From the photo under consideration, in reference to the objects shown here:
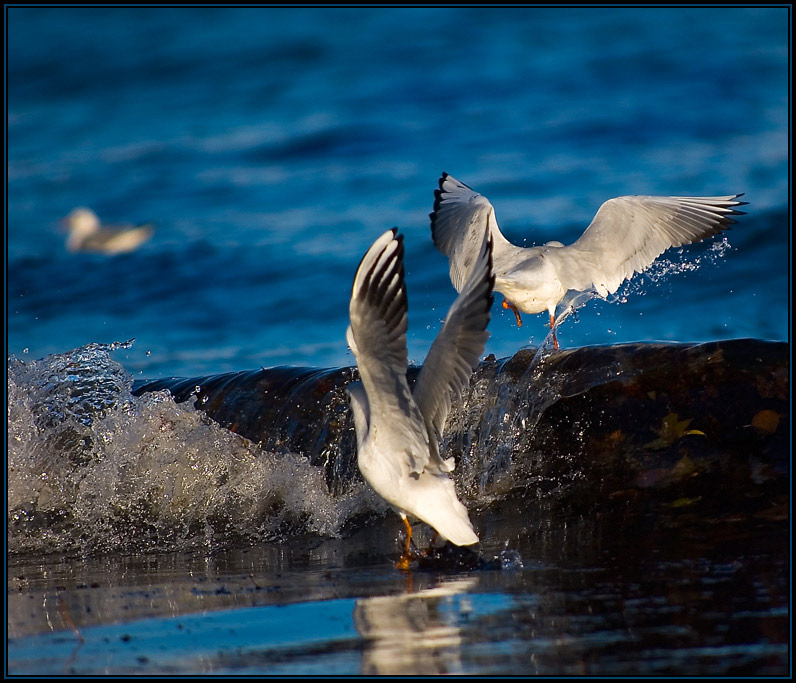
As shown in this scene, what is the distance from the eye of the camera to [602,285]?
654 cm

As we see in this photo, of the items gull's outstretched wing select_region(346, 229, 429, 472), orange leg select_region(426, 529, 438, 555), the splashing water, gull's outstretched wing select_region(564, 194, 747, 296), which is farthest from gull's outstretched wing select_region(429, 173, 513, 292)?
gull's outstretched wing select_region(346, 229, 429, 472)

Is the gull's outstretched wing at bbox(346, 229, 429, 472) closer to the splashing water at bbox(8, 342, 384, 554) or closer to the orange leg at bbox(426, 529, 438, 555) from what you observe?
the orange leg at bbox(426, 529, 438, 555)

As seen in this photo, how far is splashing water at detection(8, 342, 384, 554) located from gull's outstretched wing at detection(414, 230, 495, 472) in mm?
1126

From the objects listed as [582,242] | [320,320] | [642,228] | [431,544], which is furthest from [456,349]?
[320,320]

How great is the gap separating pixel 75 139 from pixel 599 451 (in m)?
15.2

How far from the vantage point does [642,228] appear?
6.76m

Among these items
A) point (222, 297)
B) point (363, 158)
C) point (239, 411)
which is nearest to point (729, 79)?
point (363, 158)

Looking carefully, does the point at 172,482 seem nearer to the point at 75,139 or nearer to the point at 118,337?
the point at 118,337

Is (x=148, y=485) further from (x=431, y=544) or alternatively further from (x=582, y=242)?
(x=582, y=242)

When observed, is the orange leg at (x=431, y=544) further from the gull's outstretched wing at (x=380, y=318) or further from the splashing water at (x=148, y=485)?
the gull's outstretched wing at (x=380, y=318)

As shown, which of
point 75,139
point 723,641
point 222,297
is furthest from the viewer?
point 75,139

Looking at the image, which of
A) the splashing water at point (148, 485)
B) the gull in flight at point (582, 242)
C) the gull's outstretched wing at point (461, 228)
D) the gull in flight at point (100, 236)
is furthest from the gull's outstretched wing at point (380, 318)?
the gull in flight at point (100, 236)

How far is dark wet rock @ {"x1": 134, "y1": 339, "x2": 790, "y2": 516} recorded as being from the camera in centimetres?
516

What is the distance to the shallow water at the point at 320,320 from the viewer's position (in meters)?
3.56
